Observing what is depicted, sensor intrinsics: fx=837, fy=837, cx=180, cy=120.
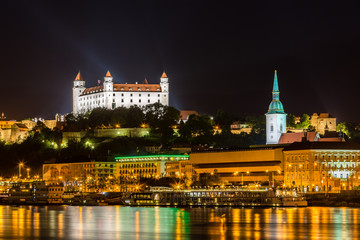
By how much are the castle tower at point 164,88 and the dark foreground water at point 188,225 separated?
96.8 m

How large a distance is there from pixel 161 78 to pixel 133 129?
3085 centimetres

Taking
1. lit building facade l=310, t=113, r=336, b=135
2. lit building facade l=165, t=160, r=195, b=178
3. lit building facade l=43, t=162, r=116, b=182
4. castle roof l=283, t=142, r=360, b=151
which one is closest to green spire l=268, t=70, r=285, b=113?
lit building facade l=165, t=160, r=195, b=178

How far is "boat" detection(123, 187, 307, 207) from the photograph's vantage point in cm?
9950

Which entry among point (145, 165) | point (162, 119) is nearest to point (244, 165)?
point (145, 165)

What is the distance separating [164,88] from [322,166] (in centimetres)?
7885

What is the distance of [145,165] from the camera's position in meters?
141

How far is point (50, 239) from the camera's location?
64.4 metres

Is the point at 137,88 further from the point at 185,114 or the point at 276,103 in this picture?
the point at 276,103

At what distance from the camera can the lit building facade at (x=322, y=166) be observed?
376 ft

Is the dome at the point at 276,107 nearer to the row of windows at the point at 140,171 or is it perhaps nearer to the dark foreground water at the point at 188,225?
the row of windows at the point at 140,171

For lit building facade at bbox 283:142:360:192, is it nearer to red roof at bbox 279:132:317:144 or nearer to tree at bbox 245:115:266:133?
red roof at bbox 279:132:317:144

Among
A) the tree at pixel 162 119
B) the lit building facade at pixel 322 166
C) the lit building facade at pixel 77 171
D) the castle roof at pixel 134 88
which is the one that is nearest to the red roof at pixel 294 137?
the lit building facade at pixel 322 166

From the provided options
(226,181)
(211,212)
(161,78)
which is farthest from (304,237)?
(161,78)

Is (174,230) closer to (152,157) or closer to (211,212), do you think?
(211,212)
